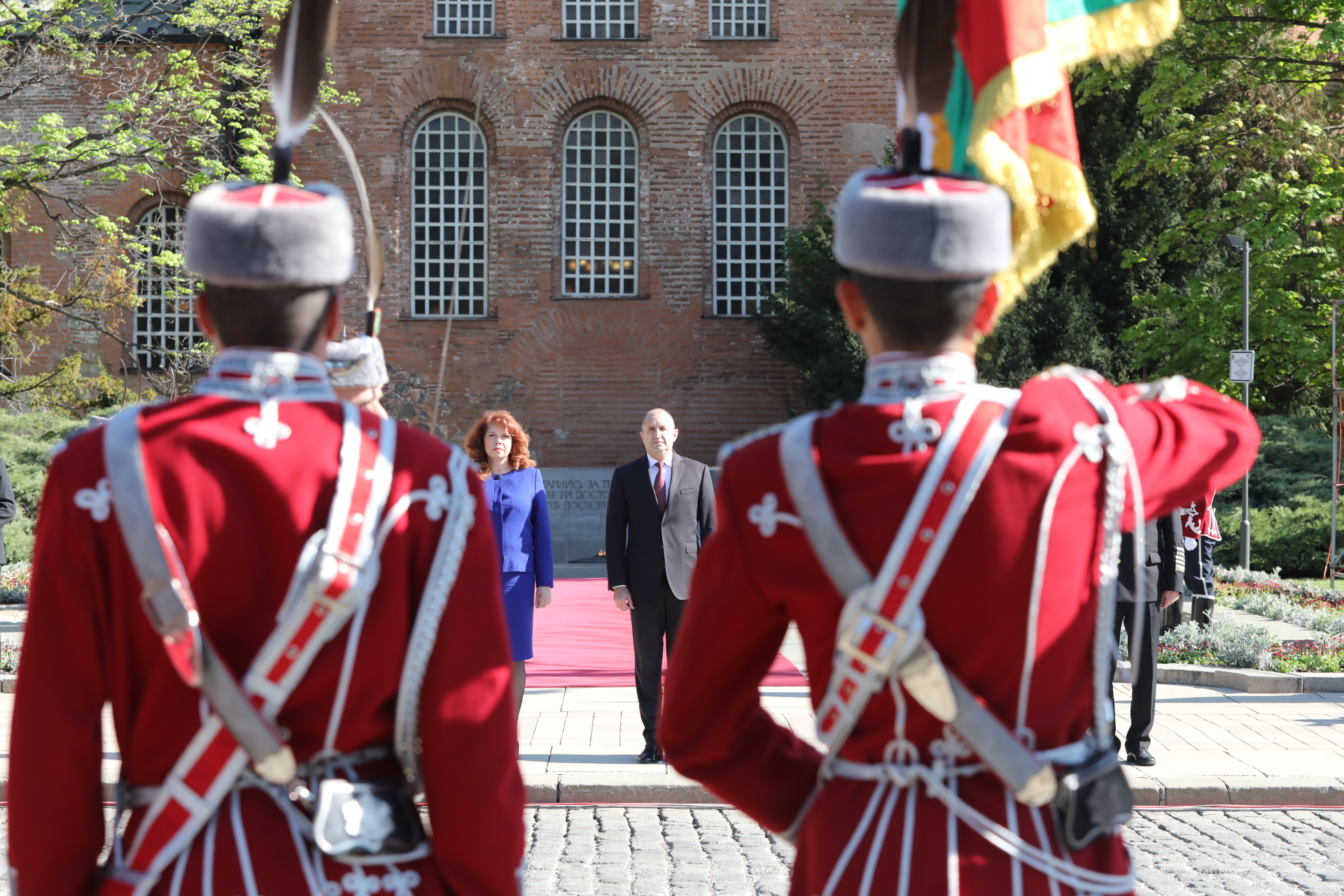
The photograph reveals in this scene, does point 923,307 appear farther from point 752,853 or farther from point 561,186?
point 561,186

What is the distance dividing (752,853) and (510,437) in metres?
2.99

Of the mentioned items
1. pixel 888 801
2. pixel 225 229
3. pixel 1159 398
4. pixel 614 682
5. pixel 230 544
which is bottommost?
pixel 614 682

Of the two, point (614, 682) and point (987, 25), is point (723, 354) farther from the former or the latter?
point (987, 25)

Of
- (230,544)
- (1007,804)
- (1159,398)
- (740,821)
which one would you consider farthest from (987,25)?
(740,821)

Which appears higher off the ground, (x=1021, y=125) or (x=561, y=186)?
(x=561, y=186)

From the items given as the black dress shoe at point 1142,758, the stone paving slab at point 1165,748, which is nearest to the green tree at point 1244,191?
the stone paving slab at point 1165,748

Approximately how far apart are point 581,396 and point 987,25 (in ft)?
80.6

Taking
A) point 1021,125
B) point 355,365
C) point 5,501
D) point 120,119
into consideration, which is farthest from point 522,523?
point 120,119

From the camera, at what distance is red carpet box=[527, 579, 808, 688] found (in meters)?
11.8

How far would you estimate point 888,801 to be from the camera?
7.25 ft

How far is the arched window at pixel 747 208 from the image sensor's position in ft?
93.9

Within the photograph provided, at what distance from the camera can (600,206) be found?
2853 cm

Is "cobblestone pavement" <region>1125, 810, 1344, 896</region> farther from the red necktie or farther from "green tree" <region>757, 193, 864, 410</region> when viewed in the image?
"green tree" <region>757, 193, 864, 410</region>

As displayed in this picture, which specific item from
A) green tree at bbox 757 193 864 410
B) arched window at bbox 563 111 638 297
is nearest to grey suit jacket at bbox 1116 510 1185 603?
green tree at bbox 757 193 864 410
